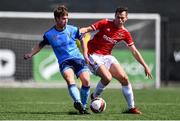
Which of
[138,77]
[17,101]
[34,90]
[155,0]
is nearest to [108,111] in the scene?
[17,101]

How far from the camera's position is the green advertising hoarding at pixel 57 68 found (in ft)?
70.0

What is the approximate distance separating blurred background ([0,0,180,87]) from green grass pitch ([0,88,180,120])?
1.13m

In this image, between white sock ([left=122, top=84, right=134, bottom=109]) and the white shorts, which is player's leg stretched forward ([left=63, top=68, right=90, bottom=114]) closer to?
the white shorts

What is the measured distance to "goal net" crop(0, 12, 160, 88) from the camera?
21312 mm

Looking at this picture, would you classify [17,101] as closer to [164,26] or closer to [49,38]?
[49,38]

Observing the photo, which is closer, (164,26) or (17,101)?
(17,101)

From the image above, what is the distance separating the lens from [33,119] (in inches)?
428

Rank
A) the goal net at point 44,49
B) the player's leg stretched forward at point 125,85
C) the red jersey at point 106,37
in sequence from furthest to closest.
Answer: the goal net at point 44,49, the red jersey at point 106,37, the player's leg stretched forward at point 125,85

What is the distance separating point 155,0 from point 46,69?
4478 mm

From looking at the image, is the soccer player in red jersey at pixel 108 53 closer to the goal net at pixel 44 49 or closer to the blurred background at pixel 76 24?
the goal net at pixel 44 49

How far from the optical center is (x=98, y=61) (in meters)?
12.5

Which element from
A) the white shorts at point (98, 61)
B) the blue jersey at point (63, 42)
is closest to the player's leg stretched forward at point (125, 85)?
the white shorts at point (98, 61)

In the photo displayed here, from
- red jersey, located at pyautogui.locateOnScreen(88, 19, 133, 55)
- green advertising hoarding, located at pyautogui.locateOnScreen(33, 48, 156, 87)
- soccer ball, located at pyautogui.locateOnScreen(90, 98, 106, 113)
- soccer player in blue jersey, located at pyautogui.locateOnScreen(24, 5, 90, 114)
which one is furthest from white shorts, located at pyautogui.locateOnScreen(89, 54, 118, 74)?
green advertising hoarding, located at pyautogui.locateOnScreen(33, 48, 156, 87)

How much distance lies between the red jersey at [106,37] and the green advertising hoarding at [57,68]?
8508mm
